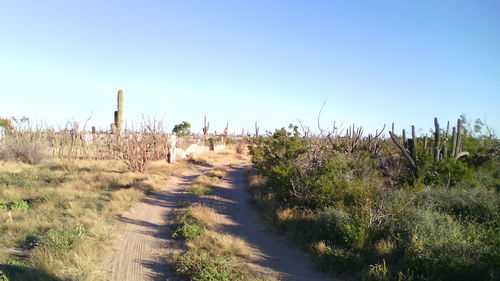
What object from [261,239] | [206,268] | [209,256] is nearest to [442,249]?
[206,268]

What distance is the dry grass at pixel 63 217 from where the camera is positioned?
6775 mm

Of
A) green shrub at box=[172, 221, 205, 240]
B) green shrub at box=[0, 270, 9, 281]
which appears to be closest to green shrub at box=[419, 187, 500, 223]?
green shrub at box=[172, 221, 205, 240]

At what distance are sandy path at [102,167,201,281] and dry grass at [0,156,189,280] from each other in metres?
0.32

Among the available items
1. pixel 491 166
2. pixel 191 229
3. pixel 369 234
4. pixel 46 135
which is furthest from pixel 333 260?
pixel 46 135

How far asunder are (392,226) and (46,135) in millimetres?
27109

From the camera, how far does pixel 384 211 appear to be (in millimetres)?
8867

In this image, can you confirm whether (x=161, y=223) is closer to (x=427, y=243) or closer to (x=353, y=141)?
(x=427, y=243)

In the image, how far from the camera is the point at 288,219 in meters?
10.9

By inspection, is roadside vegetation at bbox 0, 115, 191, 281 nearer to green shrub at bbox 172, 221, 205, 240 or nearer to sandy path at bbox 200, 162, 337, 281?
green shrub at bbox 172, 221, 205, 240

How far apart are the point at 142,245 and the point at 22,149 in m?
21.4

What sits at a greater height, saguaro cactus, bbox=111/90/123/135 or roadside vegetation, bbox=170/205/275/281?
saguaro cactus, bbox=111/90/123/135

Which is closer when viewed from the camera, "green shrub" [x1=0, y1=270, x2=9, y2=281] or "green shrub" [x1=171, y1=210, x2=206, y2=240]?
"green shrub" [x1=0, y1=270, x2=9, y2=281]

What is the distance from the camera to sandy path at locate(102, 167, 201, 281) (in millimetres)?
6957

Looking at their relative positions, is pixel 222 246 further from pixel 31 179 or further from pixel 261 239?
pixel 31 179
